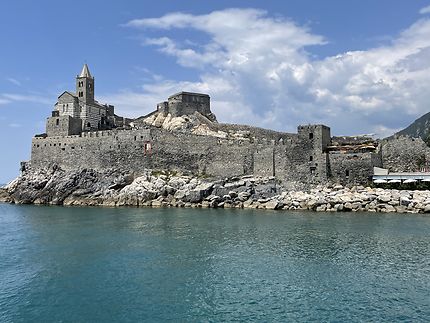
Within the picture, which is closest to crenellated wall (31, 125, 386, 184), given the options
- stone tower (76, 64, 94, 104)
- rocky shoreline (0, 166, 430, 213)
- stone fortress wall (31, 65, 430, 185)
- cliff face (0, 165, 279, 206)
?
stone fortress wall (31, 65, 430, 185)

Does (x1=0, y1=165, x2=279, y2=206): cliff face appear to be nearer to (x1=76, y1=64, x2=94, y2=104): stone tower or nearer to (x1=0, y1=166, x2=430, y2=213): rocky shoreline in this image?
(x1=0, y1=166, x2=430, y2=213): rocky shoreline

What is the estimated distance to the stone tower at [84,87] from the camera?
6038cm

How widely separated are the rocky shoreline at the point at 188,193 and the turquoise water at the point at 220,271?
4.93m

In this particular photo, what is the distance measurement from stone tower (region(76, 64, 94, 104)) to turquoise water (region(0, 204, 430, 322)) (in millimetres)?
30384

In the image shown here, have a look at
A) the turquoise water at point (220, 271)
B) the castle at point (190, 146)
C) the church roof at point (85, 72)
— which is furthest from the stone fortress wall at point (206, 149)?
the turquoise water at point (220, 271)

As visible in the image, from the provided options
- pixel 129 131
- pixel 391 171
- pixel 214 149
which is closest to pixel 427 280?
pixel 391 171

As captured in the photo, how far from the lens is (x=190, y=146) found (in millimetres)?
50406

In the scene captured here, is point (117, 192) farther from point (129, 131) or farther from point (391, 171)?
point (391, 171)

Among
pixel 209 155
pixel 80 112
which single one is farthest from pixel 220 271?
pixel 80 112

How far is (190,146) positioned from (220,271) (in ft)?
104

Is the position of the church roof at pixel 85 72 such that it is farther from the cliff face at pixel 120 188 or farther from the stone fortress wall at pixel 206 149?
the cliff face at pixel 120 188

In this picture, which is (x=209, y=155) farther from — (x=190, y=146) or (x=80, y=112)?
(x=80, y=112)

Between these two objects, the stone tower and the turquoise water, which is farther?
the stone tower

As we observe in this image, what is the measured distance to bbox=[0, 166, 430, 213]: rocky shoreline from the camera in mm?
38438
